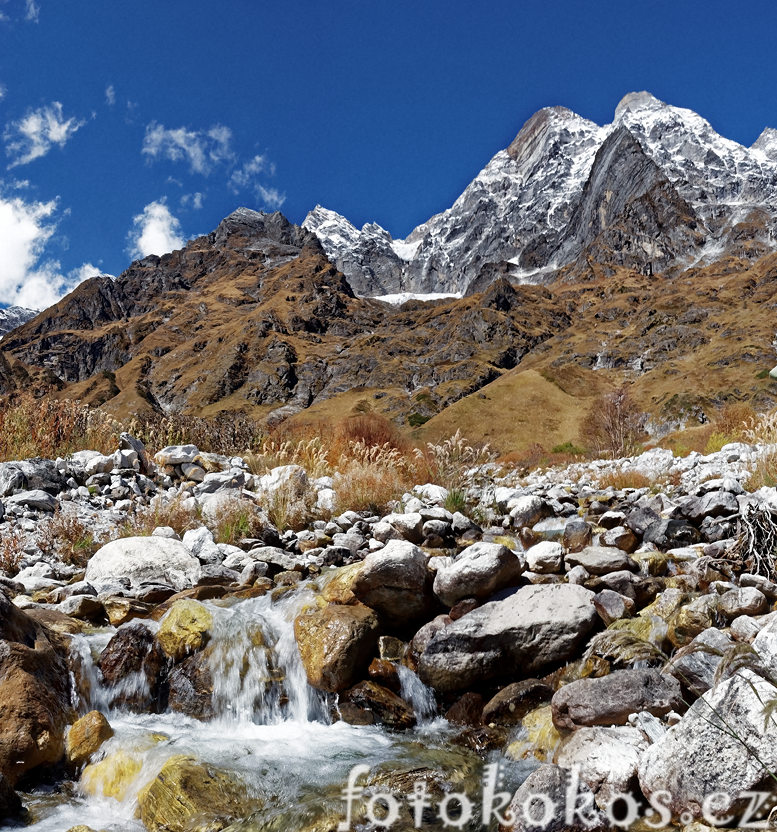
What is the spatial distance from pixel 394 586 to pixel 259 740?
1700 mm

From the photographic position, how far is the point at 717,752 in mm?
2574

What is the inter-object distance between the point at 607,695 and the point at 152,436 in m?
9.86

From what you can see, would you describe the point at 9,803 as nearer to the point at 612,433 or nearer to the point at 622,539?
the point at 622,539

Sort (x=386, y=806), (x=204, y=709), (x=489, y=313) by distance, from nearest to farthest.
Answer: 1. (x=386, y=806)
2. (x=204, y=709)
3. (x=489, y=313)

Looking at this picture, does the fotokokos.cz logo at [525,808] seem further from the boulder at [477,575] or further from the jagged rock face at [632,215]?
the jagged rock face at [632,215]

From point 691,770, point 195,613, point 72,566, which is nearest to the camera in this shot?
point 691,770

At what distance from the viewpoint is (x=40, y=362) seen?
15675 cm

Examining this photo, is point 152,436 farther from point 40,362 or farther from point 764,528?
point 40,362

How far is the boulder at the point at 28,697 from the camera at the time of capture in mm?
3357

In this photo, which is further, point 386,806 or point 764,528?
point 764,528

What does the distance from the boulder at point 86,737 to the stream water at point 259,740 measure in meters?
0.08

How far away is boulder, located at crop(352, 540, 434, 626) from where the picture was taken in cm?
508

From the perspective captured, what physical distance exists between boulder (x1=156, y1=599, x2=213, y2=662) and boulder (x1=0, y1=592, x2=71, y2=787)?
2.52ft

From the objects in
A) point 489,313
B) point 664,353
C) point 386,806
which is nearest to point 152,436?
point 386,806
